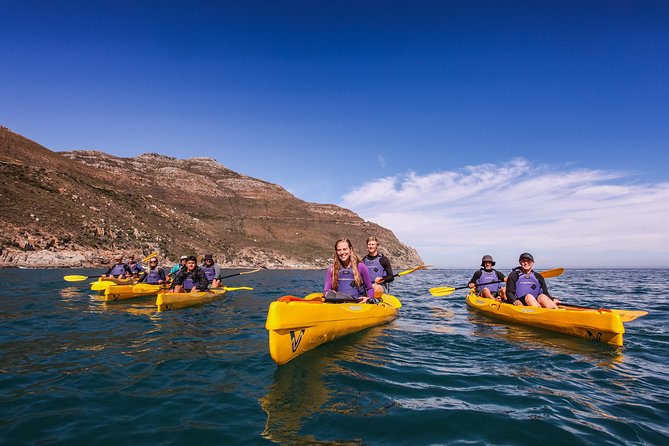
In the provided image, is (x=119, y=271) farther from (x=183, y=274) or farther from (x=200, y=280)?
(x=200, y=280)

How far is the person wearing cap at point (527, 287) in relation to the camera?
31.8ft

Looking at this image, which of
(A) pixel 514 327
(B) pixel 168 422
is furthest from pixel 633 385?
(B) pixel 168 422

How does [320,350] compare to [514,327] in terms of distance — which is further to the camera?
[514,327]

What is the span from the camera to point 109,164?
109 m

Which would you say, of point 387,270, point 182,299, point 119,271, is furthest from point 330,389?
point 119,271

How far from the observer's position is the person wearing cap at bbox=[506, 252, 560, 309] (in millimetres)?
9695

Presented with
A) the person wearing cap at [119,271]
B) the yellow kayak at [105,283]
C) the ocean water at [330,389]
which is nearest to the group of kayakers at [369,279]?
the yellow kayak at [105,283]

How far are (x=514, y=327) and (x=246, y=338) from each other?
23.6 ft

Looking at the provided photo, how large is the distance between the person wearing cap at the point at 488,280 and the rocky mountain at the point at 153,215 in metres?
47.1

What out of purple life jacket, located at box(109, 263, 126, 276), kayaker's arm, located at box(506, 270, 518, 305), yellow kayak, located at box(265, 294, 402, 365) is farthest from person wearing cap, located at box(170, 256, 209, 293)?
kayaker's arm, located at box(506, 270, 518, 305)

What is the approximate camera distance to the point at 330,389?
16.2 ft

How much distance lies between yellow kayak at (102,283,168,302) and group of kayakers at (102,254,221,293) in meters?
0.81

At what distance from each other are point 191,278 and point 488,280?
1180cm

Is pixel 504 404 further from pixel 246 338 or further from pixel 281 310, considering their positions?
pixel 246 338
